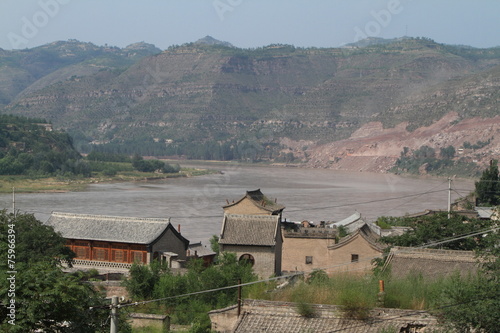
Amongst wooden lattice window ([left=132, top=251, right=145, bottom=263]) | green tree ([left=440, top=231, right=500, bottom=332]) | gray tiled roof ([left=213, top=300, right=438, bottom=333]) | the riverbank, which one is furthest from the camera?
the riverbank

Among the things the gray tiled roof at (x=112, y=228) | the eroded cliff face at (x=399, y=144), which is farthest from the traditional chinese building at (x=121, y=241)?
the eroded cliff face at (x=399, y=144)

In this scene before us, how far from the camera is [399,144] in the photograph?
170875 millimetres

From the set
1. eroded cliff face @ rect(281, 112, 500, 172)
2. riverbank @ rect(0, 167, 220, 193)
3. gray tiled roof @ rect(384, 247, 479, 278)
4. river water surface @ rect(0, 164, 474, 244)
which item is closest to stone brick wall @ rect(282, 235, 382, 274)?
gray tiled roof @ rect(384, 247, 479, 278)

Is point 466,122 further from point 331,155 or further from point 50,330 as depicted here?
point 50,330

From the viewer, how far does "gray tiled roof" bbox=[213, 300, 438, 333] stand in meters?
11.9

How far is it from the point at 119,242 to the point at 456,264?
1308cm

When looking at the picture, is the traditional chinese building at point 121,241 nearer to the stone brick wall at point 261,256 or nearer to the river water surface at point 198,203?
the stone brick wall at point 261,256

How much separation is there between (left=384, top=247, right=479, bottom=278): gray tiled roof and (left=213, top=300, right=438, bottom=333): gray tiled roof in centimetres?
489

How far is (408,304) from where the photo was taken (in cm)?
1250

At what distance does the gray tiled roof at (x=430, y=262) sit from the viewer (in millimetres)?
17188

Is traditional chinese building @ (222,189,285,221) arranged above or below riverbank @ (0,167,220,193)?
above

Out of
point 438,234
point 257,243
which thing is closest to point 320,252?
point 257,243

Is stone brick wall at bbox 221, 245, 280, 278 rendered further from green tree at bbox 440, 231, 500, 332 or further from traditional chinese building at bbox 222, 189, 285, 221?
green tree at bbox 440, 231, 500, 332

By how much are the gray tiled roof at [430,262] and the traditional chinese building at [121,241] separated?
33.1ft
